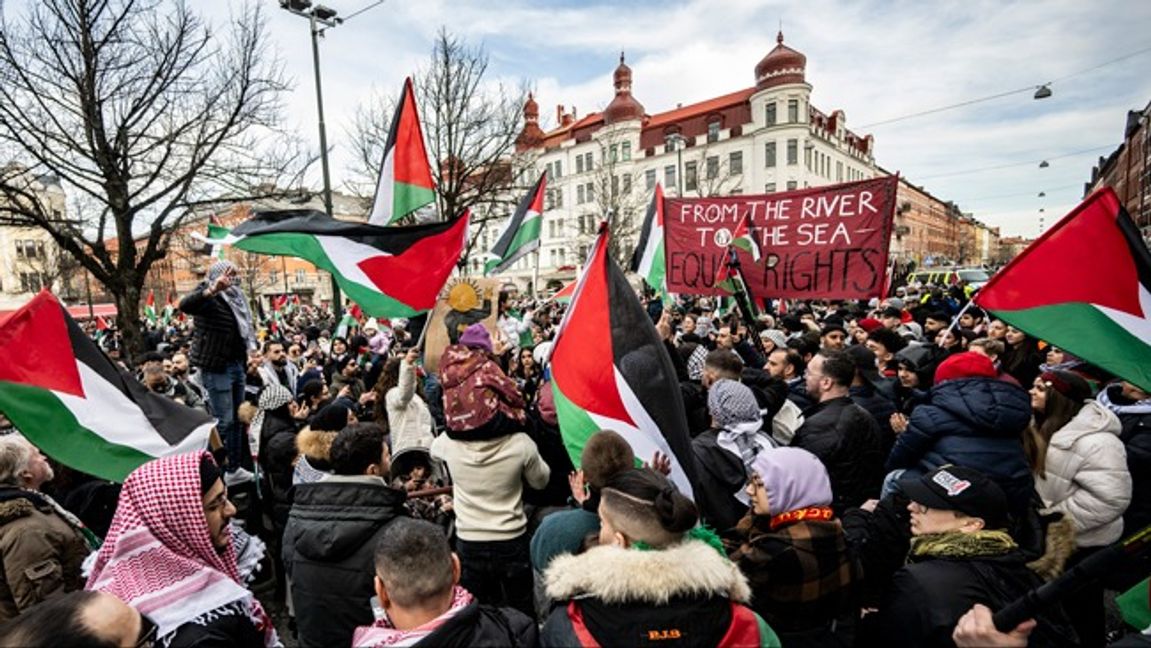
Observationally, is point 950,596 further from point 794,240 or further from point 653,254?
point 653,254

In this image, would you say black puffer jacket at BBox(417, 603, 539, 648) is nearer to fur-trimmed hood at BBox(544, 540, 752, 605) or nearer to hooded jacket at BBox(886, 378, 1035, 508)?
fur-trimmed hood at BBox(544, 540, 752, 605)

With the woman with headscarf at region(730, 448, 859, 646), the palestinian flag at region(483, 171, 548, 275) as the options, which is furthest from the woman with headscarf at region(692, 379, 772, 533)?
the palestinian flag at region(483, 171, 548, 275)

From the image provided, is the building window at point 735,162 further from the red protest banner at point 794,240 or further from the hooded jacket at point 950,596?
the hooded jacket at point 950,596

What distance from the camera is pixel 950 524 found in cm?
229

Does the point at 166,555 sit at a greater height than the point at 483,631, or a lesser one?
greater

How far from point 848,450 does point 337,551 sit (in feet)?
9.48

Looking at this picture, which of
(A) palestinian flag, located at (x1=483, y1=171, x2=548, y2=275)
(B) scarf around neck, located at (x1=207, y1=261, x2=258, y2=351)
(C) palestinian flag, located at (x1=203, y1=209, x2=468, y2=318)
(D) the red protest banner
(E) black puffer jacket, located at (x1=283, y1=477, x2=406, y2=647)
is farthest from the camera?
(A) palestinian flag, located at (x1=483, y1=171, x2=548, y2=275)

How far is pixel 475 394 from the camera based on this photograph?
3158 mm

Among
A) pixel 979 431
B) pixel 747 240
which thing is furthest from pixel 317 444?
pixel 747 240

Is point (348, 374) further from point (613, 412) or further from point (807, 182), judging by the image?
point (807, 182)

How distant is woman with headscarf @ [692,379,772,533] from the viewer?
3.23 metres

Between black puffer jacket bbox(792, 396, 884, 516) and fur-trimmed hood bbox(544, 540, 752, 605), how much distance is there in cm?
200

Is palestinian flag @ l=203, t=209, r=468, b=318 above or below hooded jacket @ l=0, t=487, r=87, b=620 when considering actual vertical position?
above

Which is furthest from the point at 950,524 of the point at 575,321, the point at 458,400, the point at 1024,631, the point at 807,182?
the point at 807,182
